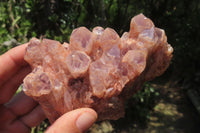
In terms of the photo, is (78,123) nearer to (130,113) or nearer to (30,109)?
(30,109)

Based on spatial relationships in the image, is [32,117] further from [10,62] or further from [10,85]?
[10,62]

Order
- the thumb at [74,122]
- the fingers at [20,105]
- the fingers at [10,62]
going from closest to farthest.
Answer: the thumb at [74,122] → the fingers at [10,62] → the fingers at [20,105]

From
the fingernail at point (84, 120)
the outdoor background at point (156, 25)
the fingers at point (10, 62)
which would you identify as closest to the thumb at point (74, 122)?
the fingernail at point (84, 120)

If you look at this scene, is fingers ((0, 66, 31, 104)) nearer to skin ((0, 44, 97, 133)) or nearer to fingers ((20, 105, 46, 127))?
skin ((0, 44, 97, 133))

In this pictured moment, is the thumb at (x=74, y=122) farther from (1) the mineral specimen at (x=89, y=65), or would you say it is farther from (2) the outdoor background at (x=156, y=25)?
(2) the outdoor background at (x=156, y=25)

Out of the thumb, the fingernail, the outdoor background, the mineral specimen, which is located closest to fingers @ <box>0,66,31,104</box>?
the mineral specimen

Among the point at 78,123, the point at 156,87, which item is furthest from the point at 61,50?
the point at 156,87
